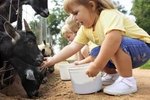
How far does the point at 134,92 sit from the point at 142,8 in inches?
1531

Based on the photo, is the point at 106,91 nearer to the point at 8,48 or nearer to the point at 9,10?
the point at 8,48

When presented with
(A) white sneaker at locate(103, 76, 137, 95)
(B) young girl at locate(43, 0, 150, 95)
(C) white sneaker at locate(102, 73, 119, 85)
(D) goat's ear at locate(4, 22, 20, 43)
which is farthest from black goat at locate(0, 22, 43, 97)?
(A) white sneaker at locate(103, 76, 137, 95)

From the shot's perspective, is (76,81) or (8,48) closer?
(76,81)

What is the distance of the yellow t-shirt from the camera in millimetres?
3150

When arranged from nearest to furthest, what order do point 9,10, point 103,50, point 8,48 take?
point 103,50, point 8,48, point 9,10

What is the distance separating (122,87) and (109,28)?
50cm

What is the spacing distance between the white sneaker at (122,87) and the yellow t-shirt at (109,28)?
354 millimetres

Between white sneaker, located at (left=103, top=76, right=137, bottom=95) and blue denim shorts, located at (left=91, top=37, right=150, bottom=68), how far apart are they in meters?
0.19

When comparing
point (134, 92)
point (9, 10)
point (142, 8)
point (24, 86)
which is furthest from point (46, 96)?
point (142, 8)

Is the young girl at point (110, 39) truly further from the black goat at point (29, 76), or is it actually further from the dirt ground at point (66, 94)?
the black goat at point (29, 76)

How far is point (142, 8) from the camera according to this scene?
41500 millimetres

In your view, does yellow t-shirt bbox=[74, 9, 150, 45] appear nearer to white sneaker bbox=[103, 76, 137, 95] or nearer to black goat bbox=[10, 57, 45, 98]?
white sneaker bbox=[103, 76, 137, 95]

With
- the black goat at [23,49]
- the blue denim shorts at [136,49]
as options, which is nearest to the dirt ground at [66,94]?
the black goat at [23,49]

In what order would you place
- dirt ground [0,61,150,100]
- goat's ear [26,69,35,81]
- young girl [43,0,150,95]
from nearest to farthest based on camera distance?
young girl [43,0,150,95] → dirt ground [0,61,150,100] → goat's ear [26,69,35,81]
